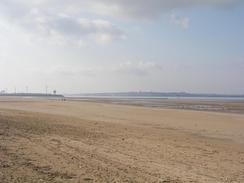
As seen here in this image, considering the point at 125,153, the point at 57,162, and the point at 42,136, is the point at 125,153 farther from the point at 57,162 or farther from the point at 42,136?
the point at 42,136

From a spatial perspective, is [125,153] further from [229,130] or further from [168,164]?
[229,130]

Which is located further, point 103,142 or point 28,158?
point 103,142

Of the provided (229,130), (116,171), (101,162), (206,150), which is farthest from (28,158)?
(229,130)

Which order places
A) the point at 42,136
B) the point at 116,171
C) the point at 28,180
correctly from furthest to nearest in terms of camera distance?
the point at 42,136 → the point at 116,171 → the point at 28,180

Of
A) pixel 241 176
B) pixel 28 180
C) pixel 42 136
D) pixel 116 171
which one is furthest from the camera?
pixel 42 136

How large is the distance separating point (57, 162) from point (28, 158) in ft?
2.81

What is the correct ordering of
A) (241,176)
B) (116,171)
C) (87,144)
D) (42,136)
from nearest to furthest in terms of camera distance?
(116,171) < (241,176) < (87,144) < (42,136)

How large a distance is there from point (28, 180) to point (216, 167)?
523 centimetres

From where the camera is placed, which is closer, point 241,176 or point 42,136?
point 241,176

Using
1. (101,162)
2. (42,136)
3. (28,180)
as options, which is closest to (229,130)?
(42,136)

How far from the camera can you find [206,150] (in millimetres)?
15203

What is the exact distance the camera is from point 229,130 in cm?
2598

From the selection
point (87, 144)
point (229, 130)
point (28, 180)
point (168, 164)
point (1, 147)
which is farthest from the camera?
point (229, 130)

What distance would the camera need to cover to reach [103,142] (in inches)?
611
